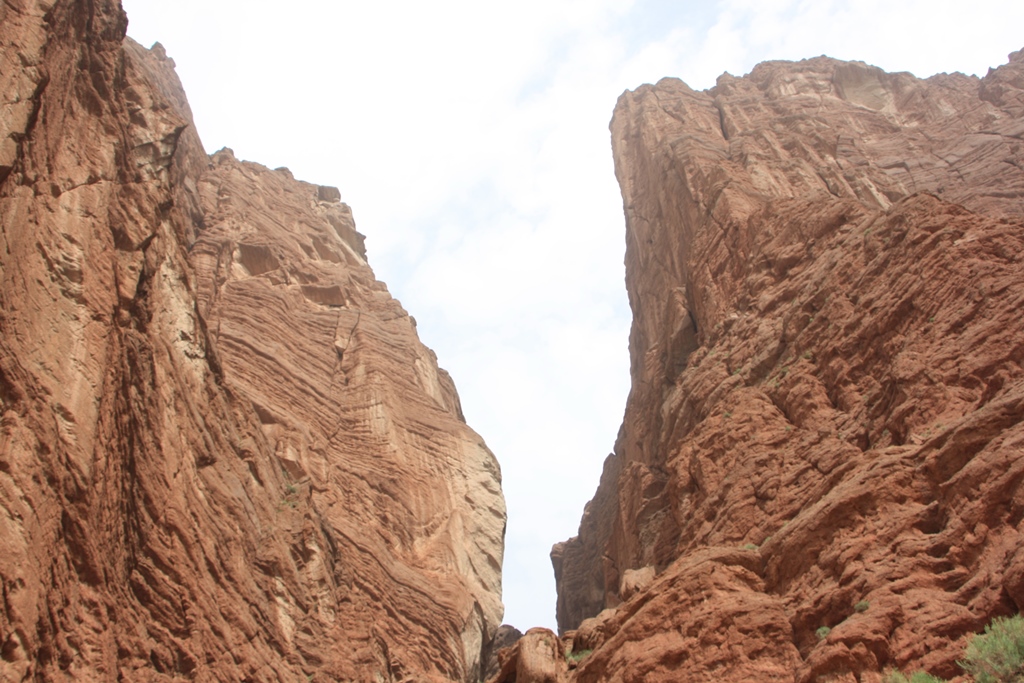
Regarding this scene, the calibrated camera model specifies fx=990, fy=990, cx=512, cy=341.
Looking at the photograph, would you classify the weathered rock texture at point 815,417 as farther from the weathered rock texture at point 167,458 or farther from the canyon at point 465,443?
→ the weathered rock texture at point 167,458

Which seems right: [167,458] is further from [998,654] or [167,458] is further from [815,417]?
[998,654]

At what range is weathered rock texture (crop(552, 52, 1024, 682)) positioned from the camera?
15195 mm

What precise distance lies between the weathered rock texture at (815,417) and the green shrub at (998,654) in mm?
617

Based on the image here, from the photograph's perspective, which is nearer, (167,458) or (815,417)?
(167,458)

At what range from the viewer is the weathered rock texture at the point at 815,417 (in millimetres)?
15195

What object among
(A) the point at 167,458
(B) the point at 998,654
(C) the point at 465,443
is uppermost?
(C) the point at 465,443

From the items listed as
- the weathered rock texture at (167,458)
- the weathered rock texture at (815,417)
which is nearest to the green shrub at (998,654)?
the weathered rock texture at (815,417)

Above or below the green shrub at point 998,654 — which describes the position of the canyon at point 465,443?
above

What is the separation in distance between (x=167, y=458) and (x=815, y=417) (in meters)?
14.6

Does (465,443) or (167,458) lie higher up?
(465,443)

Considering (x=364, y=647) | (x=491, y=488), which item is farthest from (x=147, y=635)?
(x=491, y=488)

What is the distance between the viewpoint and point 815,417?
22.9 metres

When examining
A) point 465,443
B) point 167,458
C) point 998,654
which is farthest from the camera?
point 465,443

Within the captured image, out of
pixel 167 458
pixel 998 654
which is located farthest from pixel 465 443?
pixel 998 654
